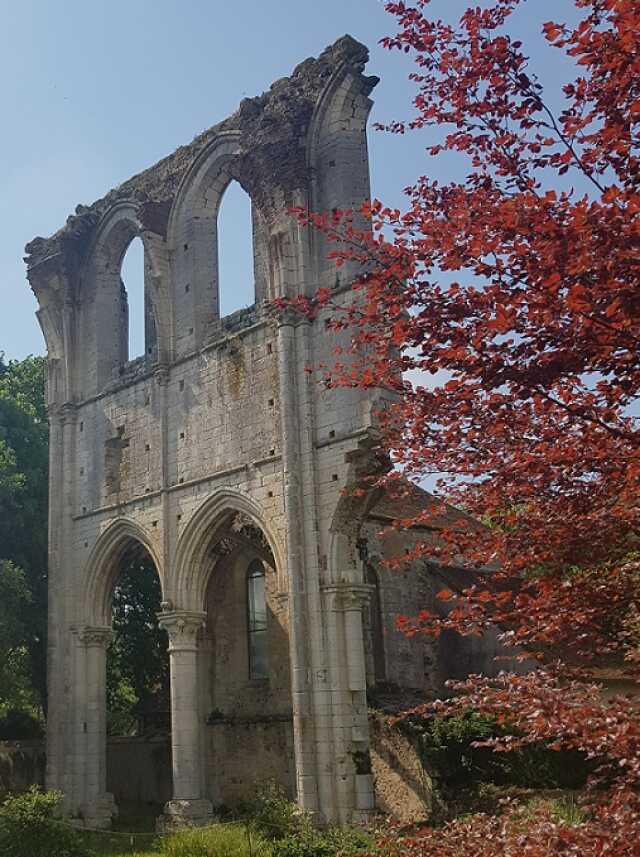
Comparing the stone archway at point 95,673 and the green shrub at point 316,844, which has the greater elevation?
the stone archway at point 95,673

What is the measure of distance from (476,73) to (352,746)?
10.7 metres

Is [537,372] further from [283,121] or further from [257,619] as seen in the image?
[257,619]

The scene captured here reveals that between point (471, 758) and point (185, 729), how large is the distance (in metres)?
4.50

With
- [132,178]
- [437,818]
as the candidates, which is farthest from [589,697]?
[132,178]

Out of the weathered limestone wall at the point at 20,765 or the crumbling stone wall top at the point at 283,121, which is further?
the weathered limestone wall at the point at 20,765

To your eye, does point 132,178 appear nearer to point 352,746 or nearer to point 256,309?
point 256,309

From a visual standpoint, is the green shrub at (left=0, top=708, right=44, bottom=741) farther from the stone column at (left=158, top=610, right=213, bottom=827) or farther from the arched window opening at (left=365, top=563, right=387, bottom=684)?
the arched window opening at (left=365, top=563, right=387, bottom=684)

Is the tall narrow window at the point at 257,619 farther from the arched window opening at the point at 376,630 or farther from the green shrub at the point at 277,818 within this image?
the green shrub at the point at 277,818

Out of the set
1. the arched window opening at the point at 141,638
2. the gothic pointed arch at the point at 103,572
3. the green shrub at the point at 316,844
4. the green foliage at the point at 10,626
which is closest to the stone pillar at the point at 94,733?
the gothic pointed arch at the point at 103,572

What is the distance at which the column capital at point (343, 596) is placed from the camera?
13.8 meters

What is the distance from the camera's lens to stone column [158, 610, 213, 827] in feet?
49.3

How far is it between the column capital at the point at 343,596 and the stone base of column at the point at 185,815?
4110 millimetres

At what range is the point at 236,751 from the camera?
60.6 ft

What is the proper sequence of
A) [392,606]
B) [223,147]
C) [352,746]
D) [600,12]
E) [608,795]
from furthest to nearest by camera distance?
[392,606] < [223,147] < [352,746] < [600,12] < [608,795]
